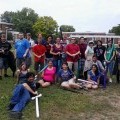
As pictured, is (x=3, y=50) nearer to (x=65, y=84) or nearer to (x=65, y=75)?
(x=65, y=75)

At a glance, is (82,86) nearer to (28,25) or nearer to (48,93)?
(48,93)

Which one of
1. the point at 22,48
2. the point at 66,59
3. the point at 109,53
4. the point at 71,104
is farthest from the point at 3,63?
the point at 71,104

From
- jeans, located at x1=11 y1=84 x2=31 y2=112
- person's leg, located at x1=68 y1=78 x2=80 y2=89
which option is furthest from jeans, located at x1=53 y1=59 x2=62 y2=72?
jeans, located at x1=11 y1=84 x2=31 y2=112

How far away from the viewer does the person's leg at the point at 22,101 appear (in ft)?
27.3

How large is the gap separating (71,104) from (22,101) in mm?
1747

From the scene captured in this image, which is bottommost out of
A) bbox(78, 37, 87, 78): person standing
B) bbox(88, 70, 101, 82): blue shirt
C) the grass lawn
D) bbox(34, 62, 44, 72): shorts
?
the grass lawn

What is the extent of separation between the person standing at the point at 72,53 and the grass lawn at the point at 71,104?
1.18 meters

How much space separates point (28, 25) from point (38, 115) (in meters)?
83.6

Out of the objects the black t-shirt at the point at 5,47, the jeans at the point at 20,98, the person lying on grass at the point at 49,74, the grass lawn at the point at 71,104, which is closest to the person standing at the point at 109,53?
the grass lawn at the point at 71,104

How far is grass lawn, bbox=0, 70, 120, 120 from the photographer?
8.62 m

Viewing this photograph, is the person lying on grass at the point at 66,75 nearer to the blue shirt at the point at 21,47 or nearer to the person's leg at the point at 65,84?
the person's leg at the point at 65,84

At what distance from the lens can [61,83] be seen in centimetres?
1186

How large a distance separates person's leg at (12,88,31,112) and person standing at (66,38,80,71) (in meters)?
4.14

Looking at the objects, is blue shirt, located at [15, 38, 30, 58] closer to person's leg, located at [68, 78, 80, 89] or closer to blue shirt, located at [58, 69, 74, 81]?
blue shirt, located at [58, 69, 74, 81]
